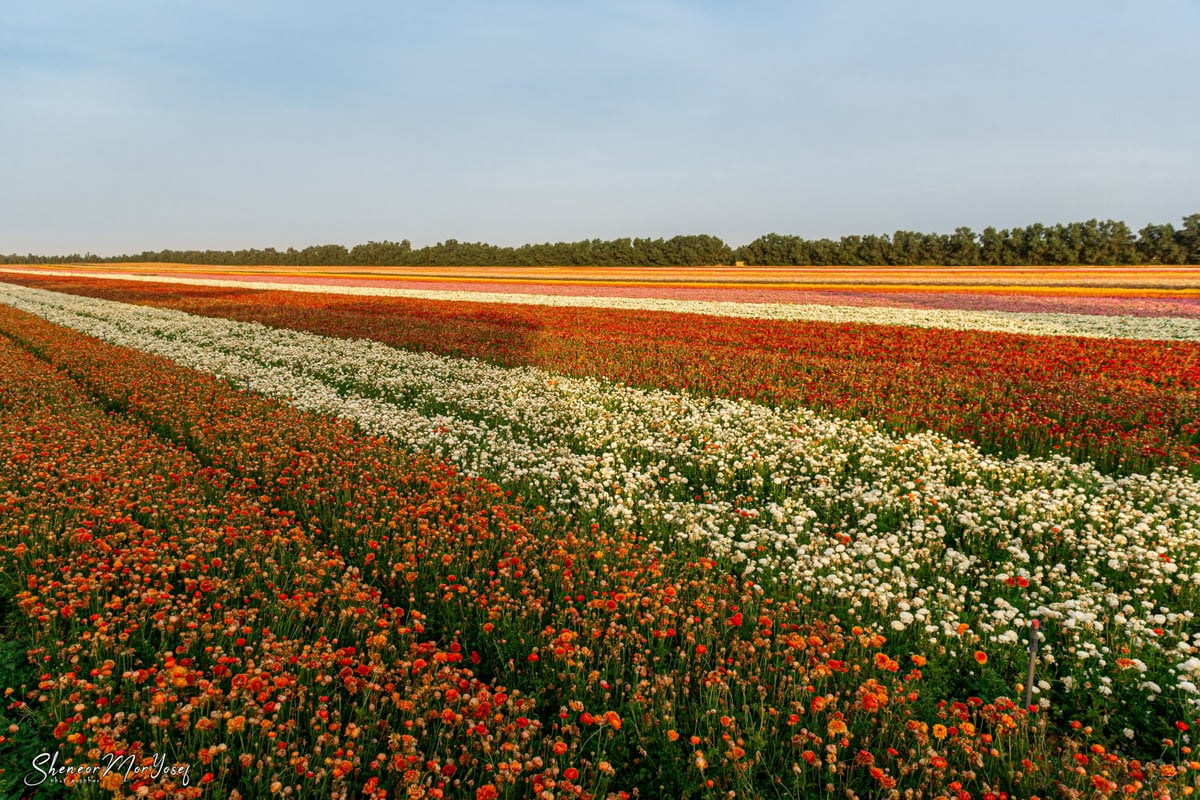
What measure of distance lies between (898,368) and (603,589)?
11.7 metres

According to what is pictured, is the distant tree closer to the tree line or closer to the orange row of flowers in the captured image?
the tree line

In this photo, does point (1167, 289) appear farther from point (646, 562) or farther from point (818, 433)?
point (646, 562)

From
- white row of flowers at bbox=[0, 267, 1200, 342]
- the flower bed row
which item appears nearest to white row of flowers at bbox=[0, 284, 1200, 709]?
the flower bed row

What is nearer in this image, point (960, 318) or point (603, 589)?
point (603, 589)

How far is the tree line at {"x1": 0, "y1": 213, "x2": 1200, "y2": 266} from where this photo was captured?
74000mm

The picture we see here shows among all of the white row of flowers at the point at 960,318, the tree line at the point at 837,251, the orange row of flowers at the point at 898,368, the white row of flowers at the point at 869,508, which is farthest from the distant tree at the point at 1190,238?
the white row of flowers at the point at 869,508

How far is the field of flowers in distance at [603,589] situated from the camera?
3209 mm

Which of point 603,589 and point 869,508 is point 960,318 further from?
point 603,589

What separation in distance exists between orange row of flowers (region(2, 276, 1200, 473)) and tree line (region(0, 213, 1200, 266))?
7197 centimetres

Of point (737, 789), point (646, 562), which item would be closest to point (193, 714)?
point (737, 789)

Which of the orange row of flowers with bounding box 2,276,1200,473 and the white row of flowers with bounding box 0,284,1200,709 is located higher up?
the orange row of flowers with bounding box 2,276,1200,473

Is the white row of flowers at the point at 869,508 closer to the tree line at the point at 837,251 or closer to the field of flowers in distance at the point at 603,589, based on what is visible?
the field of flowers in distance at the point at 603,589

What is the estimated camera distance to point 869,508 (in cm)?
685

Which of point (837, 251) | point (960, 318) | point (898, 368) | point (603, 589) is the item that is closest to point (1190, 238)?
point (837, 251)
